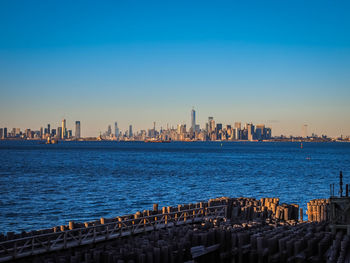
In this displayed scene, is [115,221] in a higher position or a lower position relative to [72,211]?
higher

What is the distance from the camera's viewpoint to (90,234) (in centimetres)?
1717

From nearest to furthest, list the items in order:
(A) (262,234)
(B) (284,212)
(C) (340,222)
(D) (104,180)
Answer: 1. (A) (262,234)
2. (C) (340,222)
3. (B) (284,212)
4. (D) (104,180)

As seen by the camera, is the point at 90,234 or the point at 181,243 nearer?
the point at 181,243

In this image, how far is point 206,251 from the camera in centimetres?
1505

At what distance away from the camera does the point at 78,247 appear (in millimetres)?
16562

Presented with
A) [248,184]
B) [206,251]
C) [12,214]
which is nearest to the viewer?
[206,251]

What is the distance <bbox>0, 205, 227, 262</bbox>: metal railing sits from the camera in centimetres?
1509

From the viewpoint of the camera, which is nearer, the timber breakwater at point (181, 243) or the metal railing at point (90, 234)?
the timber breakwater at point (181, 243)

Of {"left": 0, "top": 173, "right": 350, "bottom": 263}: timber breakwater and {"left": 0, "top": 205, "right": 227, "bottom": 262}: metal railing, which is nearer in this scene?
{"left": 0, "top": 173, "right": 350, "bottom": 263}: timber breakwater

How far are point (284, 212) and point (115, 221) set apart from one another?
31.2 ft

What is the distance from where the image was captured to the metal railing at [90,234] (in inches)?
594

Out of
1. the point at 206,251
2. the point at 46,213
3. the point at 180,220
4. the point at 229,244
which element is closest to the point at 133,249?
the point at 206,251

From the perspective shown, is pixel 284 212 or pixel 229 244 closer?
pixel 229 244

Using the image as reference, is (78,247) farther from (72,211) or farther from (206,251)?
(72,211)
